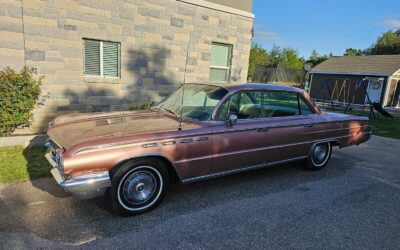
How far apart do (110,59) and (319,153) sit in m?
5.84

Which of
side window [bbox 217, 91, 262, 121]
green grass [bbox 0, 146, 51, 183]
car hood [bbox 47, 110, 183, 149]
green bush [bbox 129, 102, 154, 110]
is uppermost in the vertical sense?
side window [bbox 217, 91, 262, 121]

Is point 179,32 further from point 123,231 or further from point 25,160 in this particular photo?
point 123,231

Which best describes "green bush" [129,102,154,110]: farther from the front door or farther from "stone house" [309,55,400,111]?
"stone house" [309,55,400,111]

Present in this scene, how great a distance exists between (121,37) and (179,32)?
6.35 ft

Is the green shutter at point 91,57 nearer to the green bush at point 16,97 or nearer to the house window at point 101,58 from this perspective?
the house window at point 101,58

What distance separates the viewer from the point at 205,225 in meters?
3.51

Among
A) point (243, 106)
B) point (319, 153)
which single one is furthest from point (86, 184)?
point (319, 153)

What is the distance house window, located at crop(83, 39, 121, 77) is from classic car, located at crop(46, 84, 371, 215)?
3.73 meters

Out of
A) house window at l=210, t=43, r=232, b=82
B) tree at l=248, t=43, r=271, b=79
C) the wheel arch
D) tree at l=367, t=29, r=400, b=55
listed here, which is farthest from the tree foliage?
the wheel arch

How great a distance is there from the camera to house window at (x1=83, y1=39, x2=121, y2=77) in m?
7.92

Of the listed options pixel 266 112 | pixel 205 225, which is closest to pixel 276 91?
pixel 266 112

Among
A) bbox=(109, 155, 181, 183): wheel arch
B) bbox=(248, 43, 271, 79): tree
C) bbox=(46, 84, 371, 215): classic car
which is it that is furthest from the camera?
bbox=(248, 43, 271, 79): tree

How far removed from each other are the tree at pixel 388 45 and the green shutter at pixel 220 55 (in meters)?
39.6

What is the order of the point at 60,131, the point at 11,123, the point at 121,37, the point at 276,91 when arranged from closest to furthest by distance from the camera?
1. the point at 60,131
2. the point at 276,91
3. the point at 11,123
4. the point at 121,37
